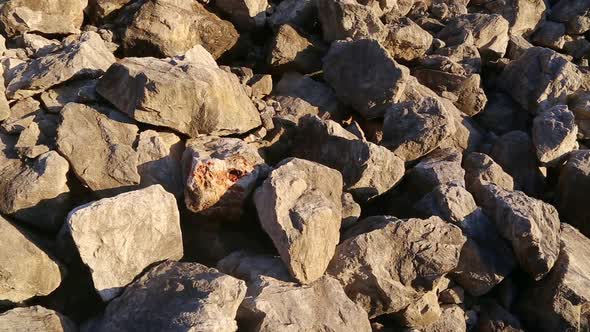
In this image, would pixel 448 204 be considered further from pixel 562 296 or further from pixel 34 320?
pixel 34 320

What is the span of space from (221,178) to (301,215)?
0.73m

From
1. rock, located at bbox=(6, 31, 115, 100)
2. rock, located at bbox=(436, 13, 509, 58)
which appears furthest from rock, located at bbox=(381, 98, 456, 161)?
rock, located at bbox=(6, 31, 115, 100)

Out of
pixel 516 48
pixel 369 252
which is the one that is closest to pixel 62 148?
pixel 369 252

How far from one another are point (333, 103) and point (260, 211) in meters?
2.22

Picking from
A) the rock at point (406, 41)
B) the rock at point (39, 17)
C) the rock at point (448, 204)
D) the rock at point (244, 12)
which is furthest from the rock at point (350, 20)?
the rock at point (39, 17)

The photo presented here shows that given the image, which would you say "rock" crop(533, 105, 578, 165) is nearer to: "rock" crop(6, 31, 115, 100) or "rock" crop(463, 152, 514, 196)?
"rock" crop(463, 152, 514, 196)

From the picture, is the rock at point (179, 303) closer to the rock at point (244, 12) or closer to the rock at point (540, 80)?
the rock at point (244, 12)

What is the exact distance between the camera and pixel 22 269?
13.8ft

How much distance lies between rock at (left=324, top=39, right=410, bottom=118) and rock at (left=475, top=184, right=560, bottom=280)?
57.3 inches

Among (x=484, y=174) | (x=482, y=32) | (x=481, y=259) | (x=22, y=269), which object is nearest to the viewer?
(x=22, y=269)

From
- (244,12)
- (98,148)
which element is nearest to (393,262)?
(98,148)

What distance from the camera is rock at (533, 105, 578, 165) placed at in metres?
6.21

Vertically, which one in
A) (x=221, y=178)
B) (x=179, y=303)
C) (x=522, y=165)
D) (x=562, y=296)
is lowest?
(x=562, y=296)

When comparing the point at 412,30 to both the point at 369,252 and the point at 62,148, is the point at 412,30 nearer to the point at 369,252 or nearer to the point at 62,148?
the point at 369,252
